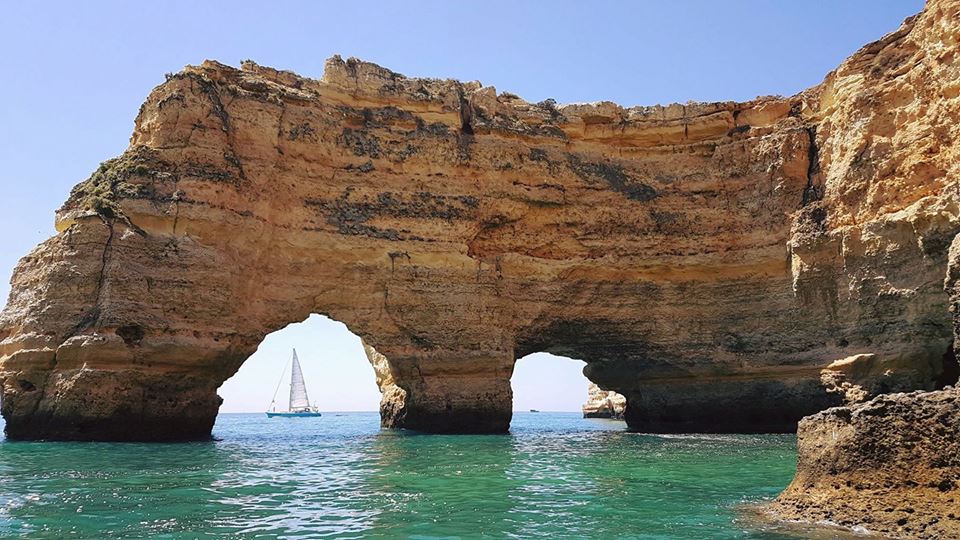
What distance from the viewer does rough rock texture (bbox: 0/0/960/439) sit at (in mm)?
19188

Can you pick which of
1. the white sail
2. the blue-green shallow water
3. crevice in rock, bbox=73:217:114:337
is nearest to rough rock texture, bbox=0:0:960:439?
crevice in rock, bbox=73:217:114:337

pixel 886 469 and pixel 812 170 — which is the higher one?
pixel 812 170

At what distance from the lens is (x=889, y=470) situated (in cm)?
693

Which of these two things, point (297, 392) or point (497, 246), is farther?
point (297, 392)

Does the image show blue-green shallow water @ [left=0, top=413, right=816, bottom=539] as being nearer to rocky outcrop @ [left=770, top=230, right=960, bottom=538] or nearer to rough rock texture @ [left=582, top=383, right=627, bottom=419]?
rocky outcrop @ [left=770, top=230, right=960, bottom=538]

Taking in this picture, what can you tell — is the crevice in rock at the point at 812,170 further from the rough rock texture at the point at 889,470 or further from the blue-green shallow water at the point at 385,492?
the rough rock texture at the point at 889,470

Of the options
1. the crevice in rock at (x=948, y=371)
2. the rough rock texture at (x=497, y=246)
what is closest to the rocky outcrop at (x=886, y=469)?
the crevice in rock at (x=948, y=371)

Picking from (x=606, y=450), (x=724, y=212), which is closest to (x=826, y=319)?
(x=724, y=212)

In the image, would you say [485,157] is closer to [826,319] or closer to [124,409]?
[826,319]

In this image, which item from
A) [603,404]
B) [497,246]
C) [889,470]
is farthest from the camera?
[603,404]

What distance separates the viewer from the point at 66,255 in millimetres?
19016

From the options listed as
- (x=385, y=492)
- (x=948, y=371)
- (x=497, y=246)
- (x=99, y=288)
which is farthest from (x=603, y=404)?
(x=385, y=492)

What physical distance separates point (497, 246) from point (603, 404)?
1369 inches

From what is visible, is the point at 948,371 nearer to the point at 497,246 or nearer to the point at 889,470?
the point at 497,246
